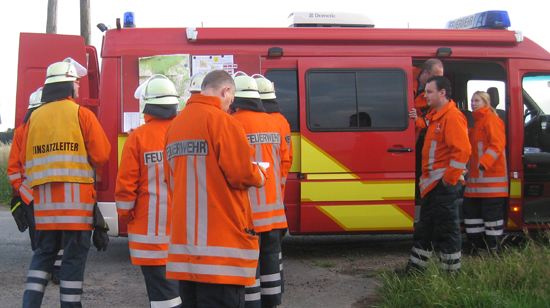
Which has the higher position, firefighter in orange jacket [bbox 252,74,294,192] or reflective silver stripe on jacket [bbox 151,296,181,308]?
firefighter in orange jacket [bbox 252,74,294,192]

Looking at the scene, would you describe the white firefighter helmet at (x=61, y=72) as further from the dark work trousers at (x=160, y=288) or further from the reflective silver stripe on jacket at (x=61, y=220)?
the dark work trousers at (x=160, y=288)

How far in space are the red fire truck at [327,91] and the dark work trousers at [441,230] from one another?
1.17 meters

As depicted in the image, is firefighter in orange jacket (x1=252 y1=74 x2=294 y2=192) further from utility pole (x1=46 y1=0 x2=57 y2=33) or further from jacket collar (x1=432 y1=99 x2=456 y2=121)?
utility pole (x1=46 y1=0 x2=57 y2=33)

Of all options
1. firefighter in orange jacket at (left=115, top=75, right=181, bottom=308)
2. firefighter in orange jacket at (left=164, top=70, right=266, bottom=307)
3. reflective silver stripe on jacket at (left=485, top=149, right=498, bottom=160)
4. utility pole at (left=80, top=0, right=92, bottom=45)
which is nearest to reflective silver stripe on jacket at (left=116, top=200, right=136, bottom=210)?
firefighter in orange jacket at (left=115, top=75, right=181, bottom=308)

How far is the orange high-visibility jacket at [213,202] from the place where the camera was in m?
2.87

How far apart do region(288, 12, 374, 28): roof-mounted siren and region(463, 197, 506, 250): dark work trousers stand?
2510 millimetres

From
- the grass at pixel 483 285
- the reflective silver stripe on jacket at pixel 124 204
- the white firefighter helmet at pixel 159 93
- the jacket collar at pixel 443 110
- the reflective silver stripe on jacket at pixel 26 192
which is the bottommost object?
the grass at pixel 483 285

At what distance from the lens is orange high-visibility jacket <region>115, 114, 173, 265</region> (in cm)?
367

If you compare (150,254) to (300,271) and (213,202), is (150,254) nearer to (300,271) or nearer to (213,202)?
(213,202)

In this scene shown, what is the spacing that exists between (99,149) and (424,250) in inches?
119

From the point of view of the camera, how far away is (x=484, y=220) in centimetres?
632

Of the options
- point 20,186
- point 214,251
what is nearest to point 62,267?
point 20,186

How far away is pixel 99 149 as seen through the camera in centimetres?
418

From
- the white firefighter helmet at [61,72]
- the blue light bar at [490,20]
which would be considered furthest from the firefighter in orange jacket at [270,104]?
the blue light bar at [490,20]
